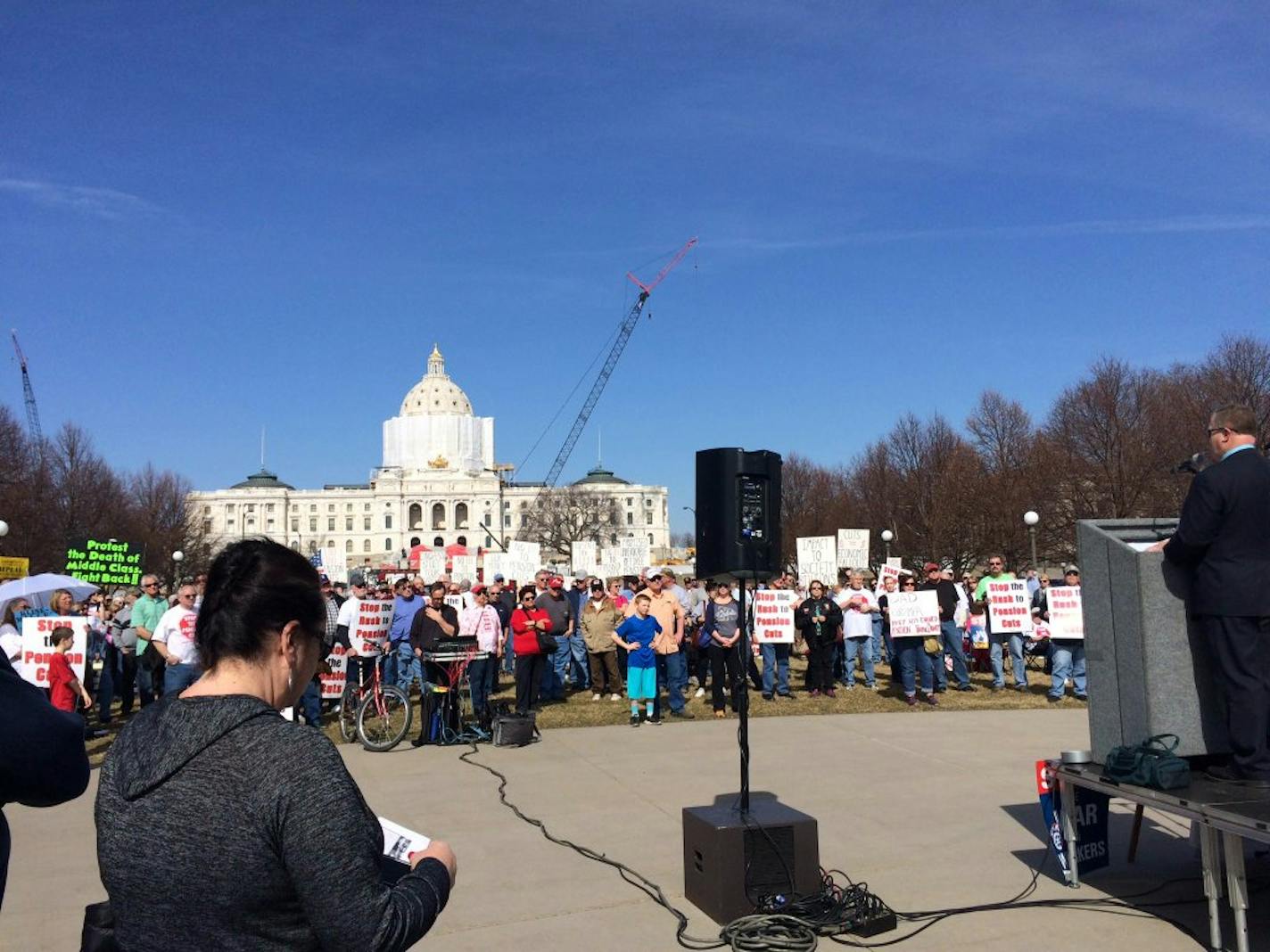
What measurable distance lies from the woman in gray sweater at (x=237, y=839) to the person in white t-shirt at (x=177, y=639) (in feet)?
29.9

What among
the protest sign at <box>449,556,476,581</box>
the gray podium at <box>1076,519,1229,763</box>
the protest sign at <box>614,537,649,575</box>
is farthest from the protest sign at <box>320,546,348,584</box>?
the gray podium at <box>1076,519,1229,763</box>

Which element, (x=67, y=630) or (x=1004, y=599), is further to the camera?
(x=1004, y=599)

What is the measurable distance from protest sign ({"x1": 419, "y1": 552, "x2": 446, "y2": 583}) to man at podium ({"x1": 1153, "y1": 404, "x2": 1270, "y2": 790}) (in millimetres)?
31294

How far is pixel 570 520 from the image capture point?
422 ft

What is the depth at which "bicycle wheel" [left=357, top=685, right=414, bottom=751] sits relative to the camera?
39.1 feet

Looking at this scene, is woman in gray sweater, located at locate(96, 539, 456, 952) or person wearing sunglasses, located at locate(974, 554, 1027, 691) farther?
person wearing sunglasses, located at locate(974, 554, 1027, 691)

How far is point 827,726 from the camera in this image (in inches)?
514

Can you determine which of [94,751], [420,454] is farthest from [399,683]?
[420,454]

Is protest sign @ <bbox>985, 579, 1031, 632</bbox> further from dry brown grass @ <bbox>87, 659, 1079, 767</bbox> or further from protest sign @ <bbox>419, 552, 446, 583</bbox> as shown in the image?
protest sign @ <bbox>419, 552, 446, 583</bbox>

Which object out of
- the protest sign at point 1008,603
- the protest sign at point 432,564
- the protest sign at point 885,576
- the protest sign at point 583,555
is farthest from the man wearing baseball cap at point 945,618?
the protest sign at point 583,555

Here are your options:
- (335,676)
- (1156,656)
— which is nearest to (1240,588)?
(1156,656)

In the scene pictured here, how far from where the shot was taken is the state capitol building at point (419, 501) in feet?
560

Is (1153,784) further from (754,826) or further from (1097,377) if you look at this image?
(1097,377)

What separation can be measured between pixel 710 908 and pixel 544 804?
3.25m
